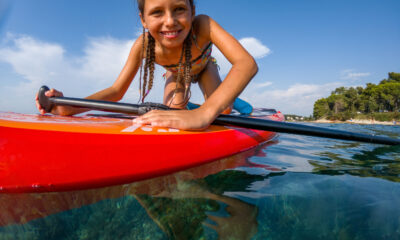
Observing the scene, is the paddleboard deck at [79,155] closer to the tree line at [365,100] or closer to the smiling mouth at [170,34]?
the smiling mouth at [170,34]

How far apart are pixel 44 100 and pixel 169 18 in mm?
1161

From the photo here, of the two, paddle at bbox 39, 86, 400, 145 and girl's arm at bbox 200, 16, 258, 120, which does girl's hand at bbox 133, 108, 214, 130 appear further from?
paddle at bbox 39, 86, 400, 145

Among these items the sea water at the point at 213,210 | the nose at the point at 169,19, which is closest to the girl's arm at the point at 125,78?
the nose at the point at 169,19

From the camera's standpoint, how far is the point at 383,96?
2930 centimetres

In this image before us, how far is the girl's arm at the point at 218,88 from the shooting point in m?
1.32

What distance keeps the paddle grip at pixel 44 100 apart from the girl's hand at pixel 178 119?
0.87 meters

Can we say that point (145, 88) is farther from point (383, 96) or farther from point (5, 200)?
point (383, 96)

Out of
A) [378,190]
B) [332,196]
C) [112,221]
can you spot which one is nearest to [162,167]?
[112,221]

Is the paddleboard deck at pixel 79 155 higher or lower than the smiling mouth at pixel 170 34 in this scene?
lower

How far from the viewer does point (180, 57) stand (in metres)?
2.19

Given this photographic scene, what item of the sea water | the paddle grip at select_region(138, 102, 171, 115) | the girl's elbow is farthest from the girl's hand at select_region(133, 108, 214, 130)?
the girl's elbow

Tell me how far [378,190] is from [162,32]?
177 centimetres

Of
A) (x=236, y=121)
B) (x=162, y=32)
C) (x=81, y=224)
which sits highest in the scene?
(x=162, y=32)

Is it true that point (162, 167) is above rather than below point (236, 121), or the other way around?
below
